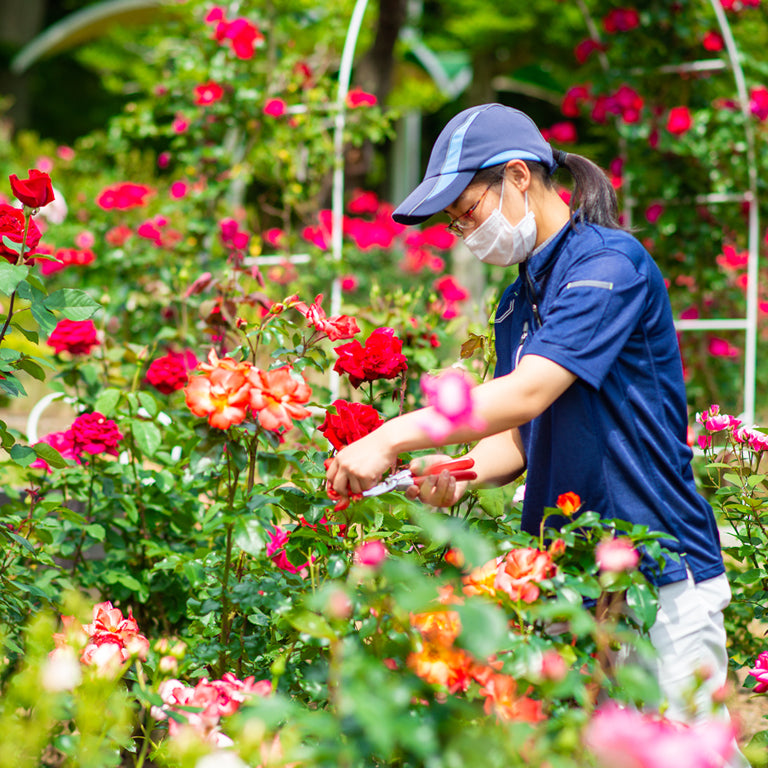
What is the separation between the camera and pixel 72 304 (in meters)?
1.56

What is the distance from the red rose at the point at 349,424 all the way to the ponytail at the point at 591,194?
0.47m

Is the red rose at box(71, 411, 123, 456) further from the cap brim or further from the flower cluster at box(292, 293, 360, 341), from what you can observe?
the cap brim

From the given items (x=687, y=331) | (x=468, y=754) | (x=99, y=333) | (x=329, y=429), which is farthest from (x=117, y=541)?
(x=687, y=331)

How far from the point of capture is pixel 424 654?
39.5 inches

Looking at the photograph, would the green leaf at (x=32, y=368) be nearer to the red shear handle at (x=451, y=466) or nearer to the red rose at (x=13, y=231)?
the red rose at (x=13, y=231)

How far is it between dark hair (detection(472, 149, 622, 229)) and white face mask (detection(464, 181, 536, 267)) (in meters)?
0.06

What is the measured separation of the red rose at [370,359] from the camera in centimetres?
162

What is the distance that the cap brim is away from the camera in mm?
1391

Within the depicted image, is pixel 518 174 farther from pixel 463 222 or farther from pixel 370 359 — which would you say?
pixel 370 359

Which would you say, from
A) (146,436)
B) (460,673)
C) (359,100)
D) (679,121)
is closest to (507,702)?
(460,673)

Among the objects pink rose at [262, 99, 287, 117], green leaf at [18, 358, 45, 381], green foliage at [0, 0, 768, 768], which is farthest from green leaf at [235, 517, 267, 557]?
pink rose at [262, 99, 287, 117]

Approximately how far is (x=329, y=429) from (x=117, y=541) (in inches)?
39.2

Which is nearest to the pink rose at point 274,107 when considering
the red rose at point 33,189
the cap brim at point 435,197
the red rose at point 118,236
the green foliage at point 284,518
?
the green foliage at point 284,518

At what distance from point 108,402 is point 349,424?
2.95 feet
